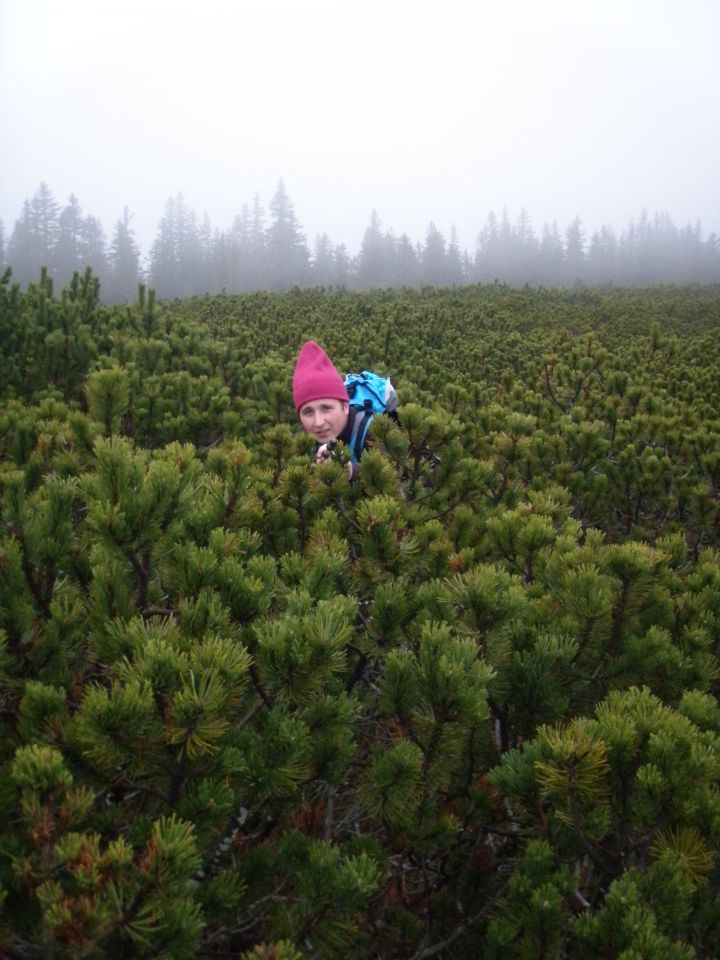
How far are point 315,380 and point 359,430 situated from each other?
18.9 inches

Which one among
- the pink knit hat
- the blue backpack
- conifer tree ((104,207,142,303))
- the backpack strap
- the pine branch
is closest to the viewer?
the pine branch

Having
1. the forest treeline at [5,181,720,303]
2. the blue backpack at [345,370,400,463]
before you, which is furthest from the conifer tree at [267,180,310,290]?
the blue backpack at [345,370,400,463]

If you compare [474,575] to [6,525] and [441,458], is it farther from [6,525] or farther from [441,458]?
[6,525]

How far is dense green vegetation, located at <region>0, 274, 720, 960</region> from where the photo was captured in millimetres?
1091

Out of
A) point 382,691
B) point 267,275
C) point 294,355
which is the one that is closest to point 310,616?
point 382,691

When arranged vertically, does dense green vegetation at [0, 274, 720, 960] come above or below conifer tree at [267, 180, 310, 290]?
below

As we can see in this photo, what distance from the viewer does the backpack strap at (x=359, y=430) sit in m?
3.89

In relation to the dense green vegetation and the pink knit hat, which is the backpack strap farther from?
the dense green vegetation

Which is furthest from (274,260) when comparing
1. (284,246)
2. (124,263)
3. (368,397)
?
(368,397)

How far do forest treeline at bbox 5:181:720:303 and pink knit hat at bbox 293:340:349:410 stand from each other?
59.2 m

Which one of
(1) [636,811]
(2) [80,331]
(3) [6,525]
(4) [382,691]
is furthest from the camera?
(2) [80,331]

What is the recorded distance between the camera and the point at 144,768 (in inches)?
46.0

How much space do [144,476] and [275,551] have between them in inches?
36.0

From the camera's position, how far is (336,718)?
4.58 ft
